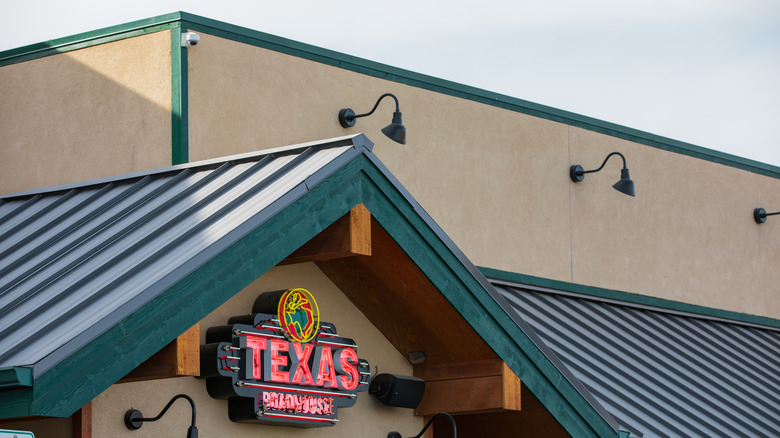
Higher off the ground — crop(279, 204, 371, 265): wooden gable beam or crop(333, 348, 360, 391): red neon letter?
crop(279, 204, 371, 265): wooden gable beam

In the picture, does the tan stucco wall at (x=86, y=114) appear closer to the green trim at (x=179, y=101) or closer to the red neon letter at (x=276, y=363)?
the green trim at (x=179, y=101)

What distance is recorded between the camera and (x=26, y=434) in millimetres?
5648

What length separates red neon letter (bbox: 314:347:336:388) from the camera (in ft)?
30.5

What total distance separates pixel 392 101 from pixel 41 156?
385 centimetres

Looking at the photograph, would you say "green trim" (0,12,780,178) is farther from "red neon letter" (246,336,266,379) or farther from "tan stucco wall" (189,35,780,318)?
"red neon letter" (246,336,266,379)

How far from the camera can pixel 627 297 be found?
1656cm

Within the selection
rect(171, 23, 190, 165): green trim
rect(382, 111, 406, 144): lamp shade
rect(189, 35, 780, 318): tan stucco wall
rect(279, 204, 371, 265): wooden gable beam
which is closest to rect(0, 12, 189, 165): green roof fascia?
rect(171, 23, 190, 165): green trim

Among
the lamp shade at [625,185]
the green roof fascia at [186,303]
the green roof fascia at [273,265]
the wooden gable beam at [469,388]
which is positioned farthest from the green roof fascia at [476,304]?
the lamp shade at [625,185]

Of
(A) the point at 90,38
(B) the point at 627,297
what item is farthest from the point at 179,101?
(B) the point at 627,297

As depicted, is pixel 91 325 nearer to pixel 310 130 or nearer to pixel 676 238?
pixel 310 130

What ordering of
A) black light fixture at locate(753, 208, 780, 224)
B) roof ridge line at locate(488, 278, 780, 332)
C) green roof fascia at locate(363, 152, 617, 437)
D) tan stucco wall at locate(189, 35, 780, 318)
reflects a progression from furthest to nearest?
black light fixture at locate(753, 208, 780, 224) < roof ridge line at locate(488, 278, 780, 332) < tan stucco wall at locate(189, 35, 780, 318) < green roof fascia at locate(363, 152, 617, 437)

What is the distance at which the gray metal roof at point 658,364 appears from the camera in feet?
42.6

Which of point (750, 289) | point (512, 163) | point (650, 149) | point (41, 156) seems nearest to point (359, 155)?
point (41, 156)

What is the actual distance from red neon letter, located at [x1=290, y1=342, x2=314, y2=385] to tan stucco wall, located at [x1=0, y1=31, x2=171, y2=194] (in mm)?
3829
